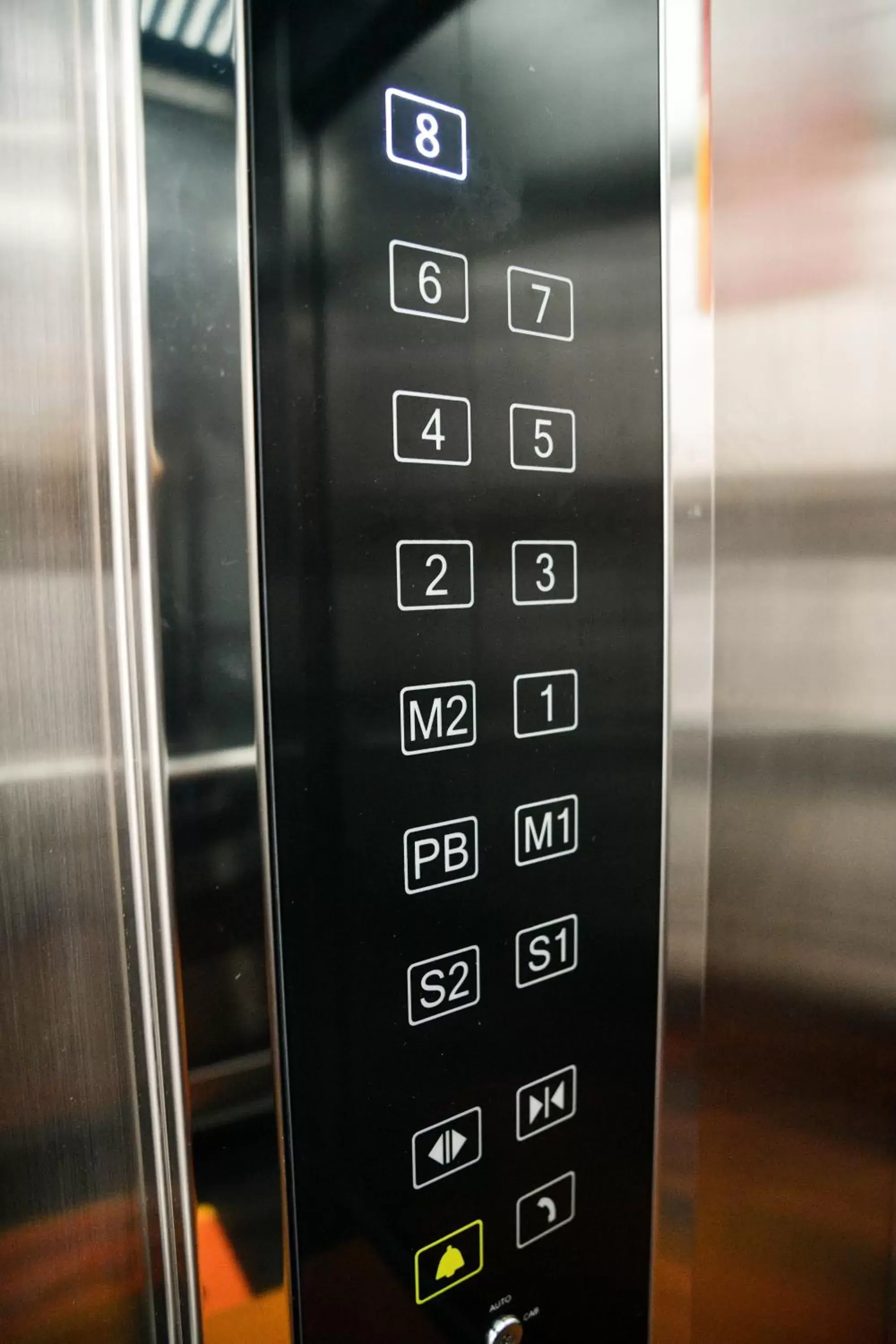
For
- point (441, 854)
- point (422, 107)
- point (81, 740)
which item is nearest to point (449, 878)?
point (441, 854)

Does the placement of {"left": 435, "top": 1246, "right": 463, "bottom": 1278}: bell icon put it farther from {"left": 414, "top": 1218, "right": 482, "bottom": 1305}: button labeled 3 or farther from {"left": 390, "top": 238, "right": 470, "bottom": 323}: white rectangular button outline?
{"left": 390, "top": 238, "right": 470, "bottom": 323}: white rectangular button outline

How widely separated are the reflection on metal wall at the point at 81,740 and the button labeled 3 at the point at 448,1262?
97 millimetres

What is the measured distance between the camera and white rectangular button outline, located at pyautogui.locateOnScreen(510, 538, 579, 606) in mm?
343

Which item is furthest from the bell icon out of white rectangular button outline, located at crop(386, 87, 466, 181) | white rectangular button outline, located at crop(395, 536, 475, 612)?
white rectangular button outline, located at crop(386, 87, 466, 181)

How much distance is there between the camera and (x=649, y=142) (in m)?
0.37

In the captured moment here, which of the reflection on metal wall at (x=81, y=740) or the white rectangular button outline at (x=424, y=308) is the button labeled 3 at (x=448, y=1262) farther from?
the white rectangular button outline at (x=424, y=308)

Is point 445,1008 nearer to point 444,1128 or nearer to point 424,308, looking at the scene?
point 444,1128

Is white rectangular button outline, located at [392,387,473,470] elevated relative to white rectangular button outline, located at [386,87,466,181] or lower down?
lower down

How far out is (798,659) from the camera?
464 millimetres

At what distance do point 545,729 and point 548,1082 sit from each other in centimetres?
14

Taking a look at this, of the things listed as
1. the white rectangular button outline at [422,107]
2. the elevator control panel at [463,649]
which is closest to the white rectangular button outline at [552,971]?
the elevator control panel at [463,649]

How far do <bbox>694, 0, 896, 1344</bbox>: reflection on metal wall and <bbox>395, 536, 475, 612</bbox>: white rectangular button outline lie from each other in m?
0.14

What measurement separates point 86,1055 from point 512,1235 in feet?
0.64

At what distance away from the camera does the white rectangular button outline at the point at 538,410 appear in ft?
1.11
